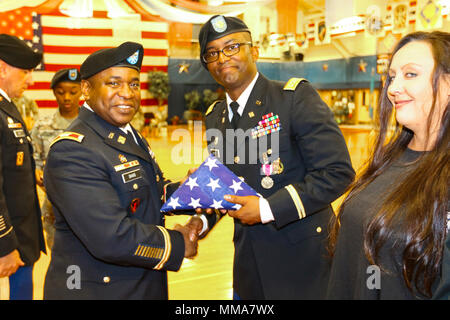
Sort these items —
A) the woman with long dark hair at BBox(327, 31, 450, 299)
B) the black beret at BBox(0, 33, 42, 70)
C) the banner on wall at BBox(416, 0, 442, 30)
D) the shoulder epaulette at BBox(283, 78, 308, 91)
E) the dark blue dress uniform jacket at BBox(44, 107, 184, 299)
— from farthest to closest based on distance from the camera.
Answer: the banner on wall at BBox(416, 0, 442, 30)
the black beret at BBox(0, 33, 42, 70)
the shoulder epaulette at BBox(283, 78, 308, 91)
the dark blue dress uniform jacket at BBox(44, 107, 184, 299)
the woman with long dark hair at BBox(327, 31, 450, 299)

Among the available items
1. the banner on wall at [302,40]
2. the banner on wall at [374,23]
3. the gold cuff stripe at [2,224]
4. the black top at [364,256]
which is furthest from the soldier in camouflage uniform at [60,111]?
the banner on wall at [302,40]

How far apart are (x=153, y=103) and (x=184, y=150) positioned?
3.00m

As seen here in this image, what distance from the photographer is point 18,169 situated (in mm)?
2322

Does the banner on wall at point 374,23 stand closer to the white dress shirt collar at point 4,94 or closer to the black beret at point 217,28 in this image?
the black beret at point 217,28

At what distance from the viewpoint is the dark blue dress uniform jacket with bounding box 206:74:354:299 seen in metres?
1.64

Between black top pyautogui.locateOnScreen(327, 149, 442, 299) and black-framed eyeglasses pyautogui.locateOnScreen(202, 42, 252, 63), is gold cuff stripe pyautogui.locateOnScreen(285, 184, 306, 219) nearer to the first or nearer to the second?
black top pyautogui.locateOnScreen(327, 149, 442, 299)

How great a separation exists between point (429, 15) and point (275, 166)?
7.47 metres

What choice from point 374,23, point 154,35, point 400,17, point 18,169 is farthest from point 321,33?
point 18,169

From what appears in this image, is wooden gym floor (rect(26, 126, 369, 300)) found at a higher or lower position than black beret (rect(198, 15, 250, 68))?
lower

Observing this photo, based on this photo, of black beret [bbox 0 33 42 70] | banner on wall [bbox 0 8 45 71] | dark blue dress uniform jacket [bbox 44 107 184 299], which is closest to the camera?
dark blue dress uniform jacket [bbox 44 107 184 299]

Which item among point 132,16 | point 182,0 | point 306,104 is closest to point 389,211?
point 306,104

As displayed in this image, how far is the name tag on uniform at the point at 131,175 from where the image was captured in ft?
4.78

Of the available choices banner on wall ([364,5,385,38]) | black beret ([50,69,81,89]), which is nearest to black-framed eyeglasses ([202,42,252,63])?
black beret ([50,69,81,89])

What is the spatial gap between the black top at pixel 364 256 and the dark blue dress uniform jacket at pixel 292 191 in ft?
1.11
